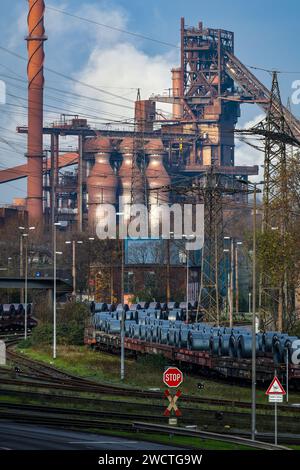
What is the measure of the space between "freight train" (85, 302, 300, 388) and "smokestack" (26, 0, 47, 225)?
10792 centimetres

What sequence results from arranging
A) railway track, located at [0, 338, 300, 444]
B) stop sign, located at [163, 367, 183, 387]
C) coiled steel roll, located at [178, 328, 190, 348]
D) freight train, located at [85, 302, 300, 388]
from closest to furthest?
1. stop sign, located at [163, 367, 183, 387]
2. railway track, located at [0, 338, 300, 444]
3. freight train, located at [85, 302, 300, 388]
4. coiled steel roll, located at [178, 328, 190, 348]

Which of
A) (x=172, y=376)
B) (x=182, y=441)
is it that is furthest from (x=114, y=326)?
(x=182, y=441)

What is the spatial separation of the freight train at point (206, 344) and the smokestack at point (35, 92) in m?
108

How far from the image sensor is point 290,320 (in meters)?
65.6

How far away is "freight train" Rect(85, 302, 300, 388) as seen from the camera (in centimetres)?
4953

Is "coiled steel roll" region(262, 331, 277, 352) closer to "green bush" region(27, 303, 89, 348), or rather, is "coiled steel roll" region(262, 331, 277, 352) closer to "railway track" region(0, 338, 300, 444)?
"railway track" region(0, 338, 300, 444)

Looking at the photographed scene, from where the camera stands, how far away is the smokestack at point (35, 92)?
180 m

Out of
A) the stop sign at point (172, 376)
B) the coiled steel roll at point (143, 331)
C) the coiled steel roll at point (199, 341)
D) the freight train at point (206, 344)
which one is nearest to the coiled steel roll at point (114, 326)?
the freight train at point (206, 344)

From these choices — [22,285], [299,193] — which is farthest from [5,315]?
[299,193]

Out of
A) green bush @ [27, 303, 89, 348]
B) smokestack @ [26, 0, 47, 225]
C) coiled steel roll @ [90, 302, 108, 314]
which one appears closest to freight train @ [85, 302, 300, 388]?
green bush @ [27, 303, 89, 348]

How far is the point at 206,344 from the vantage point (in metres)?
56.7

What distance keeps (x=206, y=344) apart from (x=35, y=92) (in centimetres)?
13017

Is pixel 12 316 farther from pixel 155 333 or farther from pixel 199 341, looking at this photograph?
pixel 199 341
